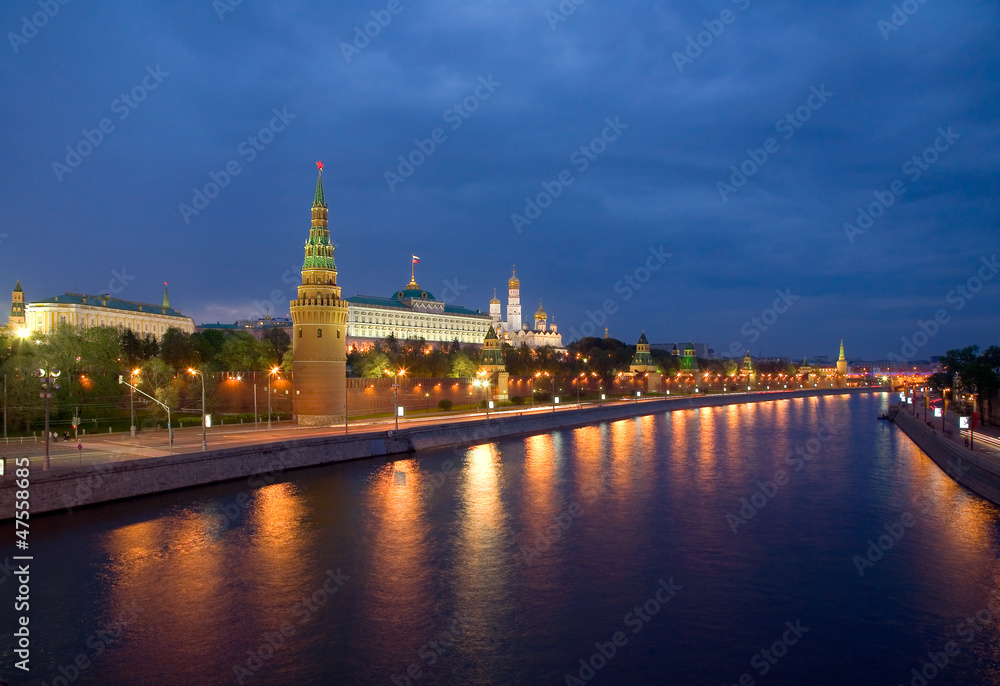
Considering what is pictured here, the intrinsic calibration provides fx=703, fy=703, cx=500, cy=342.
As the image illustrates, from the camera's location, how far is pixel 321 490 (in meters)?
33.1

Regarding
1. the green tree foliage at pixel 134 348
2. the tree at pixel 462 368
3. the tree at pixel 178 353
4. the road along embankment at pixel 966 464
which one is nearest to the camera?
the road along embankment at pixel 966 464

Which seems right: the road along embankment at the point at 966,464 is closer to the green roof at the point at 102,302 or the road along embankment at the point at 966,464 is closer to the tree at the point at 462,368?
the tree at the point at 462,368

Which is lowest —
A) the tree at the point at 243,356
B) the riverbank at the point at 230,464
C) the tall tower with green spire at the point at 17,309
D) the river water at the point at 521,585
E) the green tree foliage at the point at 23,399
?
the river water at the point at 521,585

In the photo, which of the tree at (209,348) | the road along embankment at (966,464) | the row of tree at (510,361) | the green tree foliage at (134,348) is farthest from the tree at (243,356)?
the road along embankment at (966,464)

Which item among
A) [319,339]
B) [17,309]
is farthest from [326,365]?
[17,309]

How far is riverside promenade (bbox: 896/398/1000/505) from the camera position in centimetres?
3082

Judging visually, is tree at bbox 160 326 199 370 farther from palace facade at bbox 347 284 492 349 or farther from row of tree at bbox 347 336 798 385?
palace facade at bbox 347 284 492 349

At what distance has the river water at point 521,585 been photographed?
1483 centimetres

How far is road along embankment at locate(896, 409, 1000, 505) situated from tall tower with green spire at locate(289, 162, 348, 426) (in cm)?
3997

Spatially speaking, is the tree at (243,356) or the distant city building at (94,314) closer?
the tree at (243,356)

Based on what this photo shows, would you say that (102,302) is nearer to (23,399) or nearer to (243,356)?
(243,356)

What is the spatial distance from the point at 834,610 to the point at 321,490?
2282cm

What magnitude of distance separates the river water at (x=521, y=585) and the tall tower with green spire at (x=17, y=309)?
84094 millimetres

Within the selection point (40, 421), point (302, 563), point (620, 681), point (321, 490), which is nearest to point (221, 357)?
point (40, 421)
